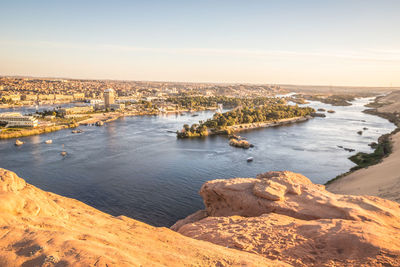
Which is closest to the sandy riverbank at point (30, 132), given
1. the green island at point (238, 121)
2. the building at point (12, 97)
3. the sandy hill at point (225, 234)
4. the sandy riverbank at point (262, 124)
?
the green island at point (238, 121)

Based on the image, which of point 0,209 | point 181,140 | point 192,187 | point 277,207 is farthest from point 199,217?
point 181,140

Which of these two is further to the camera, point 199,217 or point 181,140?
point 181,140

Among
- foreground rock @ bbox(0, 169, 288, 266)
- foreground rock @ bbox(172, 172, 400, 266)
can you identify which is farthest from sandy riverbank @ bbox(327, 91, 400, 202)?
foreground rock @ bbox(0, 169, 288, 266)

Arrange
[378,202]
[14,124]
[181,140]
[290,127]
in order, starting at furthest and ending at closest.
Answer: [290,127] < [14,124] < [181,140] < [378,202]

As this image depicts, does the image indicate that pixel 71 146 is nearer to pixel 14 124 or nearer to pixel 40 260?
→ pixel 14 124

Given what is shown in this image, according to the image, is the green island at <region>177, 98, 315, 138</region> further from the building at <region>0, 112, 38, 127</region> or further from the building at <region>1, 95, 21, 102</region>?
the building at <region>1, 95, 21, 102</region>

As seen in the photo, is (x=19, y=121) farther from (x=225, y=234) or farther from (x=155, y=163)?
(x=225, y=234)

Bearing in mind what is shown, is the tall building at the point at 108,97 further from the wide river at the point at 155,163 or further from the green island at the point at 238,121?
the green island at the point at 238,121
